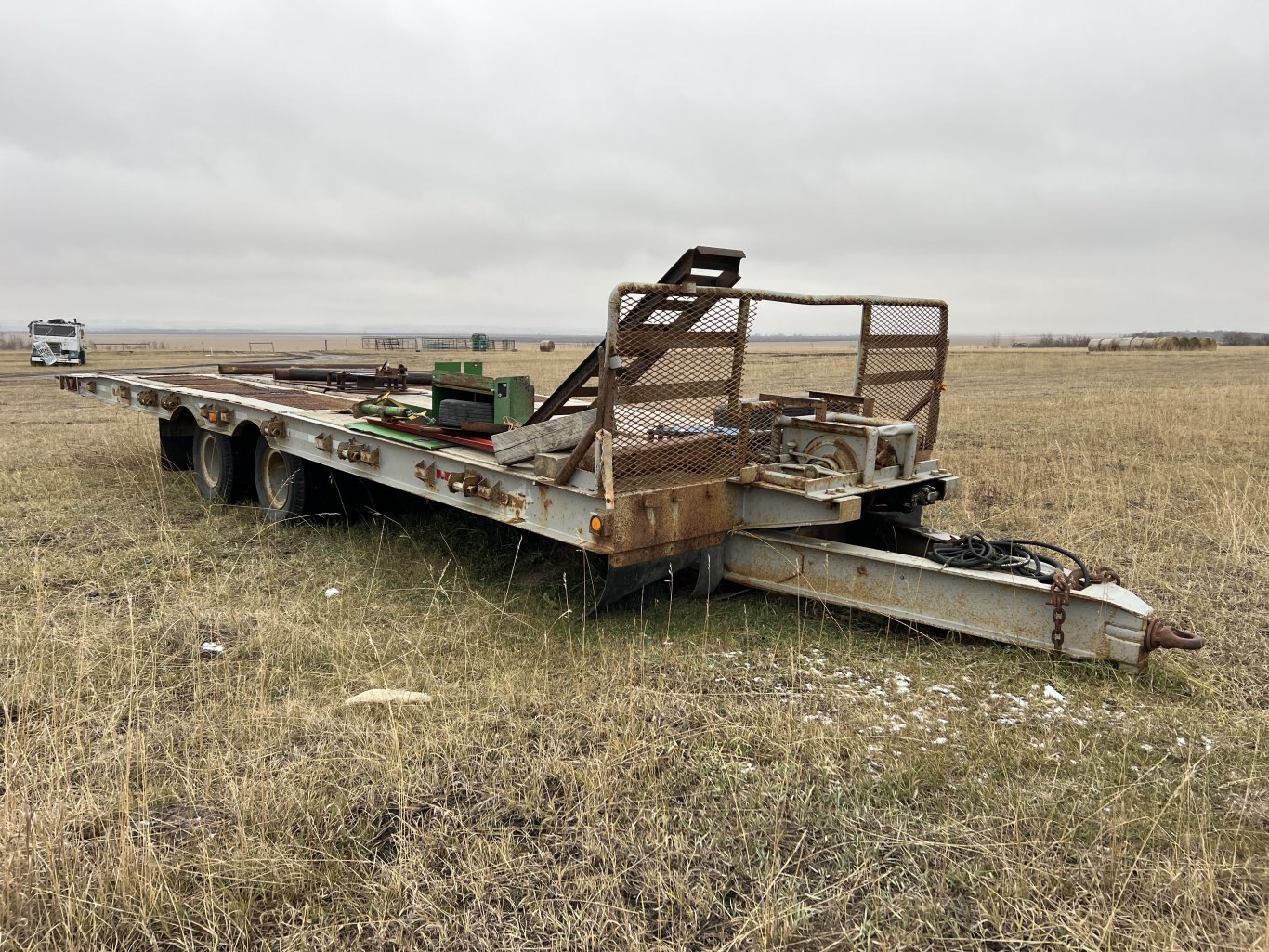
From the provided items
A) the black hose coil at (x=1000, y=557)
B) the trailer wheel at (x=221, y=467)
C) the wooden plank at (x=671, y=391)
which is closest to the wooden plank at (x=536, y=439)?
the wooden plank at (x=671, y=391)

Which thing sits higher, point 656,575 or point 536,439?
point 536,439

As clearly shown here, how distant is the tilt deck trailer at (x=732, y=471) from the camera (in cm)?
384

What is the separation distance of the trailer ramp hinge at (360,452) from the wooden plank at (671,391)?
214cm

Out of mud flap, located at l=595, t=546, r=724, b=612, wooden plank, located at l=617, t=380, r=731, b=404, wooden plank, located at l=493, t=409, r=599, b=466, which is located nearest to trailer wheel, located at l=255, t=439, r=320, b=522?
wooden plank, located at l=493, t=409, r=599, b=466

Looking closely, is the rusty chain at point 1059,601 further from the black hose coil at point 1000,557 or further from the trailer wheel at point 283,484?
the trailer wheel at point 283,484

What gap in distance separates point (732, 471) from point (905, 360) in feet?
5.09

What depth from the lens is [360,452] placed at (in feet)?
17.8

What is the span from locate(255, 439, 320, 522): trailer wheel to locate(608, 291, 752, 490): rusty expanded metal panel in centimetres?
325

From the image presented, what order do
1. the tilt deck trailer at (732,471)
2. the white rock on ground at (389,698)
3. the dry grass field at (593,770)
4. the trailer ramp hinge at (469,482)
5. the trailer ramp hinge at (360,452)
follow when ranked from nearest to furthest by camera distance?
the dry grass field at (593,770)
the white rock on ground at (389,698)
the tilt deck trailer at (732,471)
the trailer ramp hinge at (469,482)
the trailer ramp hinge at (360,452)

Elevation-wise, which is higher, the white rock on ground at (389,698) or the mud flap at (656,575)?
the mud flap at (656,575)

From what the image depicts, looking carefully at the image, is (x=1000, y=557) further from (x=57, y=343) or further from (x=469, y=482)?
(x=57, y=343)

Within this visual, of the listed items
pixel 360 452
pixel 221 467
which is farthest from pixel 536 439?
pixel 221 467

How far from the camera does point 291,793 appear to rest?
8.89ft

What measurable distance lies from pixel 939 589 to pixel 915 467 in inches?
43.6
